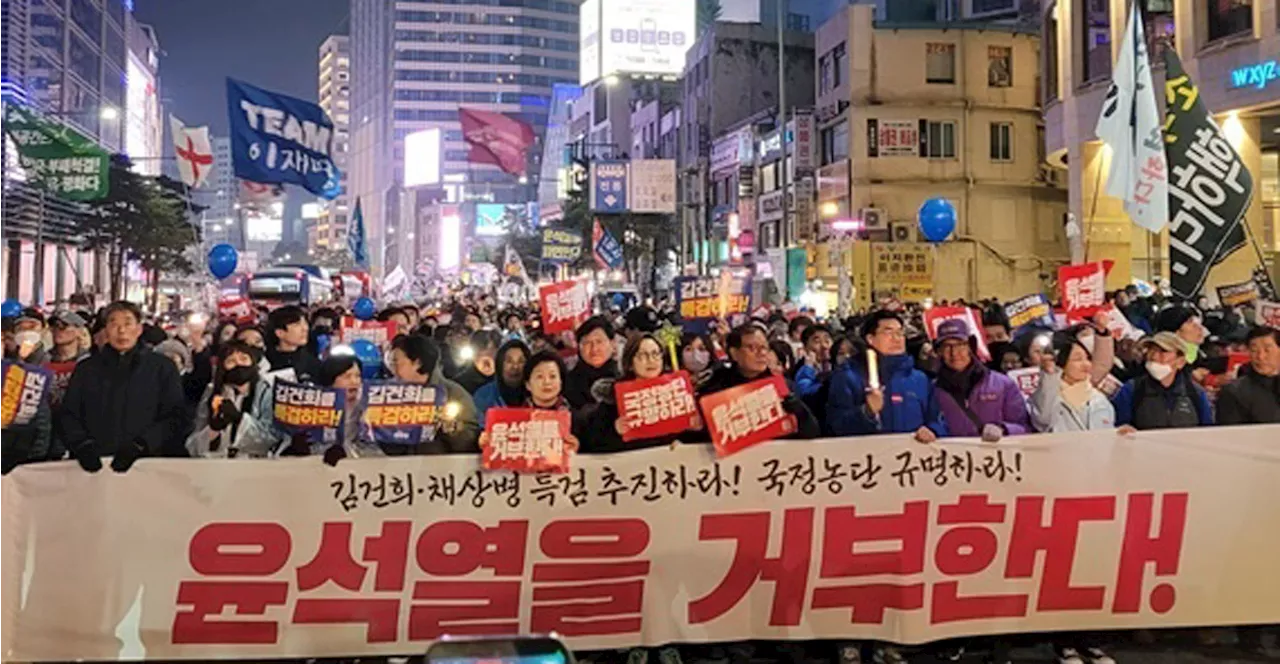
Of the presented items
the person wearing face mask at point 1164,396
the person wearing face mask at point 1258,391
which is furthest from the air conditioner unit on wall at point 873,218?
the person wearing face mask at point 1258,391

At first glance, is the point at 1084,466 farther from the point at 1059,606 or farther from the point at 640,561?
the point at 640,561

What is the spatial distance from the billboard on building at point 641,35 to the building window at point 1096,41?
60.2m

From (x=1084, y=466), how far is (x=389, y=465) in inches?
140

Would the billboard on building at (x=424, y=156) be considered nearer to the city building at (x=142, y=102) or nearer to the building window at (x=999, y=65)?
the city building at (x=142, y=102)

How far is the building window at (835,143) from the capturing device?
120 feet

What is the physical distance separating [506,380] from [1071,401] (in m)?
3.37

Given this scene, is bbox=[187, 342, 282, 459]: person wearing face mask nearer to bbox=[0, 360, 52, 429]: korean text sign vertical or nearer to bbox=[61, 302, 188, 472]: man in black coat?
bbox=[61, 302, 188, 472]: man in black coat

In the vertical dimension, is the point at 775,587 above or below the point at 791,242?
below

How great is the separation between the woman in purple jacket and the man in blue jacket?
8 cm

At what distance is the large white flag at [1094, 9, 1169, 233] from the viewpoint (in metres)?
10.3

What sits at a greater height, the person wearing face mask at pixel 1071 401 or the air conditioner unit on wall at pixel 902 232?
the air conditioner unit on wall at pixel 902 232

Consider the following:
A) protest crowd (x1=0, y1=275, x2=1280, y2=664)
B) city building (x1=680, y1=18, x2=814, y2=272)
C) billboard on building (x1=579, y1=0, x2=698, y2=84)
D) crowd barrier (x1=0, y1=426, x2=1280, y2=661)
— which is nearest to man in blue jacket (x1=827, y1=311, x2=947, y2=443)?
protest crowd (x1=0, y1=275, x2=1280, y2=664)

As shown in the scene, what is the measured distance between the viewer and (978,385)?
20.5 feet

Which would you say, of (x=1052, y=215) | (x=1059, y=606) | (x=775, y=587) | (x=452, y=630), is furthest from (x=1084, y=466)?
(x=1052, y=215)
